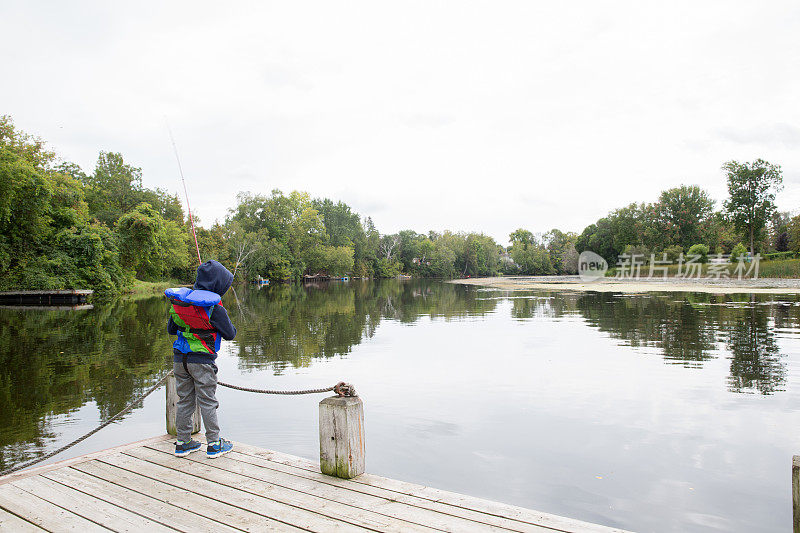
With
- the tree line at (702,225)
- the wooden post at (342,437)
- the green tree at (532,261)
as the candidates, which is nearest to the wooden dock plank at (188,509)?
the wooden post at (342,437)

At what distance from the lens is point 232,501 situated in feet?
11.9

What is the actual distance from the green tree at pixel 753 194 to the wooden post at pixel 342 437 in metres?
66.3

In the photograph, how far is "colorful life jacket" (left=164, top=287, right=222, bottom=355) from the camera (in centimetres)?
447

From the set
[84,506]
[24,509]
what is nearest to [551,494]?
[84,506]

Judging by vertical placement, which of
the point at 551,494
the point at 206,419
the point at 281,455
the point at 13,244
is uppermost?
the point at 13,244

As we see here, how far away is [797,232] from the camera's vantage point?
46.6m

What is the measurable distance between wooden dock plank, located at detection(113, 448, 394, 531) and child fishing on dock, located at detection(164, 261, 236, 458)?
283 mm

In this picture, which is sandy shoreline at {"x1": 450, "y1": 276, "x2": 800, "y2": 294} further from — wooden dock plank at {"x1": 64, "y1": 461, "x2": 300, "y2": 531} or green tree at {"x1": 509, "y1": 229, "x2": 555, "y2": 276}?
green tree at {"x1": 509, "y1": 229, "x2": 555, "y2": 276}

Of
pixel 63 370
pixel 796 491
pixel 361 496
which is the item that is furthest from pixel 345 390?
pixel 63 370

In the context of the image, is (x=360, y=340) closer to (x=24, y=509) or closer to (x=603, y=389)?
(x=603, y=389)

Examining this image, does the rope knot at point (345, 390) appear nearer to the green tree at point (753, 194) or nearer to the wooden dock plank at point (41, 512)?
the wooden dock plank at point (41, 512)

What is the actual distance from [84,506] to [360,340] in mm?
11860

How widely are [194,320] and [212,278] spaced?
440 millimetres

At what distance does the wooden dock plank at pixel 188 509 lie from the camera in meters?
3.25
